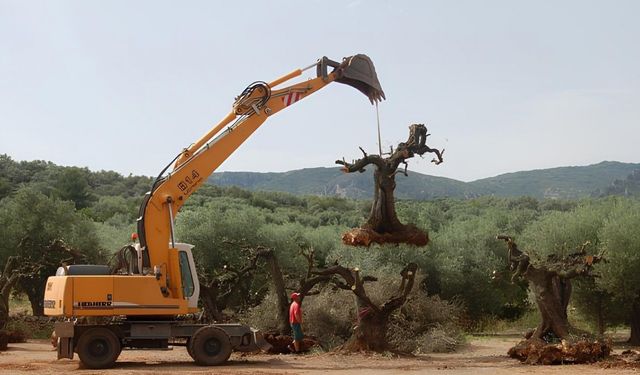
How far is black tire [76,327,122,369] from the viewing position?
1819 centimetres

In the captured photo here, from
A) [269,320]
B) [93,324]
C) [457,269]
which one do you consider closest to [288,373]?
[93,324]

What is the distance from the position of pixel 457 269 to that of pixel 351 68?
1633 cm

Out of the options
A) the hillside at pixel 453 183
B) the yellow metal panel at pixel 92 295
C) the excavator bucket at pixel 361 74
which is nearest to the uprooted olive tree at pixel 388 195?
the excavator bucket at pixel 361 74

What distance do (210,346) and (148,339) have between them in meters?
1.41

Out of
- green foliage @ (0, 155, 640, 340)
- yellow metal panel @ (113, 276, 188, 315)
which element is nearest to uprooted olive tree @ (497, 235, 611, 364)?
green foliage @ (0, 155, 640, 340)

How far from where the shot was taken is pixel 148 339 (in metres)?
18.6

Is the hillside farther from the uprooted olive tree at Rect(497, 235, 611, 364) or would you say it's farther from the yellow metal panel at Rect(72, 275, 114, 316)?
the yellow metal panel at Rect(72, 275, 114, 316)

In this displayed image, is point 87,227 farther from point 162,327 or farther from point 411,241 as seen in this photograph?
point 411,241

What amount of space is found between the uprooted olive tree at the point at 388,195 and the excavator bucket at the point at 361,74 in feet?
4.09

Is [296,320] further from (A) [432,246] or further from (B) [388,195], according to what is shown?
(A) [432,246]

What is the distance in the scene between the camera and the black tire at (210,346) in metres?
18.9

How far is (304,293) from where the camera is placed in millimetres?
22312

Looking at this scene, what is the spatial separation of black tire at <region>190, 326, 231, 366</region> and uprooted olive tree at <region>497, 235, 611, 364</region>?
6.90 m

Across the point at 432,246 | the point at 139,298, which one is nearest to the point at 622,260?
the point at 432,246
